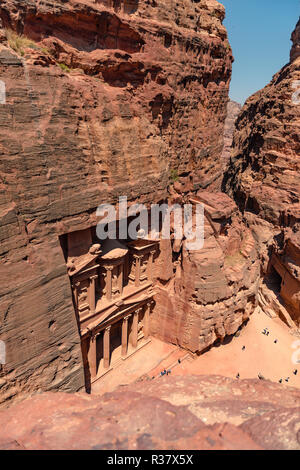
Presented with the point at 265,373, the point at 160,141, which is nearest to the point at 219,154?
the point at 160,141

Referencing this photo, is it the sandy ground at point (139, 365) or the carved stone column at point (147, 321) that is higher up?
the carved stone column at point (147, 321)

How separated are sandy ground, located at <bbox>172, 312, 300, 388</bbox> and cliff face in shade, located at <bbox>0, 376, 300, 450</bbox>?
1099cm

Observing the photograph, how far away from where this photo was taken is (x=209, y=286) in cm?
1656

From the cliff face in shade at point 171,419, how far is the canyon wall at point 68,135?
5402 mm

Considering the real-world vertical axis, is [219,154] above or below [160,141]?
below

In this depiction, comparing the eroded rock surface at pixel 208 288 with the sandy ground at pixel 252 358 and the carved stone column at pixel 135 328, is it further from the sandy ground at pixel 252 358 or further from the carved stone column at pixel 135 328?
the carved stone column at pixel 135 328

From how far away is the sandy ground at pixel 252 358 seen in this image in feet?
53.7

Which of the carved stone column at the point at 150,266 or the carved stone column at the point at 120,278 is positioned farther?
the carved stone column at the point at 150,266

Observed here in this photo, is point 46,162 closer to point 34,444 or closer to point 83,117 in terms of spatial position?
point 83,117

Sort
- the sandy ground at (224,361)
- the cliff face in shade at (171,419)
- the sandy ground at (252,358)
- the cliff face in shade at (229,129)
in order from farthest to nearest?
the cliff face in shade at (229,129) < the sandy ground at (252,358) < the sandy ground at (224,361) < the cliff face in shade at (171,419)

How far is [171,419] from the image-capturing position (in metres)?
4.09

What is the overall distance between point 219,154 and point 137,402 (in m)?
21.6

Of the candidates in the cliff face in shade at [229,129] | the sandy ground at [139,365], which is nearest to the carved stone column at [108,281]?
the sandy ground at [139,365]

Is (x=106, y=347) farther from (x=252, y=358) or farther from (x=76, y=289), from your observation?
(x=252, y=358)
